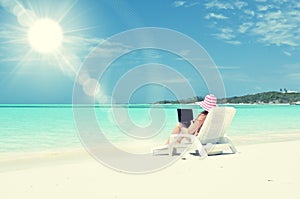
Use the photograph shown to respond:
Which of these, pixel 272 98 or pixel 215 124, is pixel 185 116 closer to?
pixel 215 124

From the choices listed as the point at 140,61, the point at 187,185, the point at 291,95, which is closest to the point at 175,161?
the point at 187,185

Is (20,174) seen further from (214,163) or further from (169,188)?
(214,163)

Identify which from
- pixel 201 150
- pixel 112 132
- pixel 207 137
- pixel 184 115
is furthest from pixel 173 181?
pixel 112 132

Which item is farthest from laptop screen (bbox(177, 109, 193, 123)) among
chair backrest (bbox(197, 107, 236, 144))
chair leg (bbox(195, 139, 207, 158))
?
chair leg (bbox(195, 139, 207, 158))

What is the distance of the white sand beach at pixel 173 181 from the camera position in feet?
12.1

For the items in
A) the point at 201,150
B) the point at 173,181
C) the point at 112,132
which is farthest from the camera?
the point at 112,132

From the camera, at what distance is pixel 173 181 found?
4285 millimetres

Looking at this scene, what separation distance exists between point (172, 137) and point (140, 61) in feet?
17.8

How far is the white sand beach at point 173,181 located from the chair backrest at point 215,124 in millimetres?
756

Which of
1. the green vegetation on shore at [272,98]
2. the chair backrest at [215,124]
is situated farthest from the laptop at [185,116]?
the green vegetation on shore at [272,98]

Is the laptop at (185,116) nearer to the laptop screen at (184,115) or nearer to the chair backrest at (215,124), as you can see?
the laptop screen at (184,115)

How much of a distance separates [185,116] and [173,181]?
9.03 feet

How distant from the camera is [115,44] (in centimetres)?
875

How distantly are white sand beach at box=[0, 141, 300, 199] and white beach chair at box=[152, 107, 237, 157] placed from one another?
61 cm
